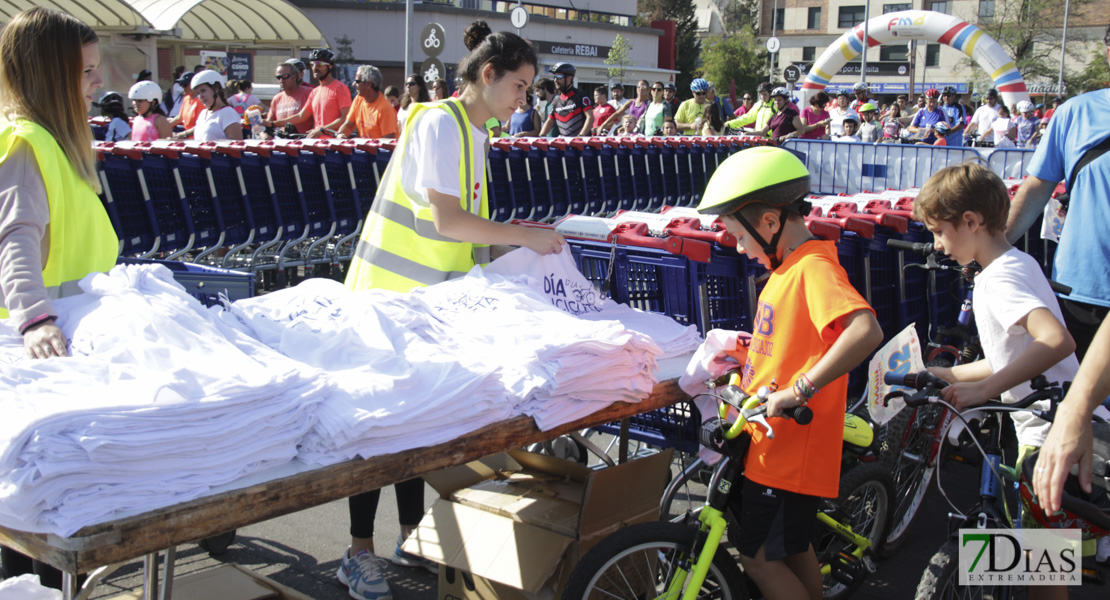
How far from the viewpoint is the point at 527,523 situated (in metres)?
3.05

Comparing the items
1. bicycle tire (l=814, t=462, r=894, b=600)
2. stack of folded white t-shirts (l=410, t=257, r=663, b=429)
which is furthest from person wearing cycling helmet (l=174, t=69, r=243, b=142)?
bicycle tire (l=814, t=462, r=894, b=600)

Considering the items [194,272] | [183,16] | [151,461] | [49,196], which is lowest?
[151,461]

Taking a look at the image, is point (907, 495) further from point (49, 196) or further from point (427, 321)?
point (49, 196)

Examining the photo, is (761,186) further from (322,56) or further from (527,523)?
(322,56)

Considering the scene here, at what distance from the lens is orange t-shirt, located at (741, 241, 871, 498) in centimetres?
Result: 255

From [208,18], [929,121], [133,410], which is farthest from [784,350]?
[208,18]

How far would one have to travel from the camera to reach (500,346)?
2807 mm

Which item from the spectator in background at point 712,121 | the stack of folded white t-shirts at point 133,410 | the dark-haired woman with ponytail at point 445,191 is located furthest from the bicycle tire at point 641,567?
the spectator in background at point 712,121

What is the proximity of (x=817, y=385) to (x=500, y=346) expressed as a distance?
962 millimetres

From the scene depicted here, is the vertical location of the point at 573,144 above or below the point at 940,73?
below

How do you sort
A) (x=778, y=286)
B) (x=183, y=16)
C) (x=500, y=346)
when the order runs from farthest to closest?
1. (x=183, y=16)
2. (x=500, y=346)
3. (x=778, y=286)

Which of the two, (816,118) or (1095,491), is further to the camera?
(816,118)

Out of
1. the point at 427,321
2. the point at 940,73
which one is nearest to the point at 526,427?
the point at 427,321

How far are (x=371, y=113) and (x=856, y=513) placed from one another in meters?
8.79
